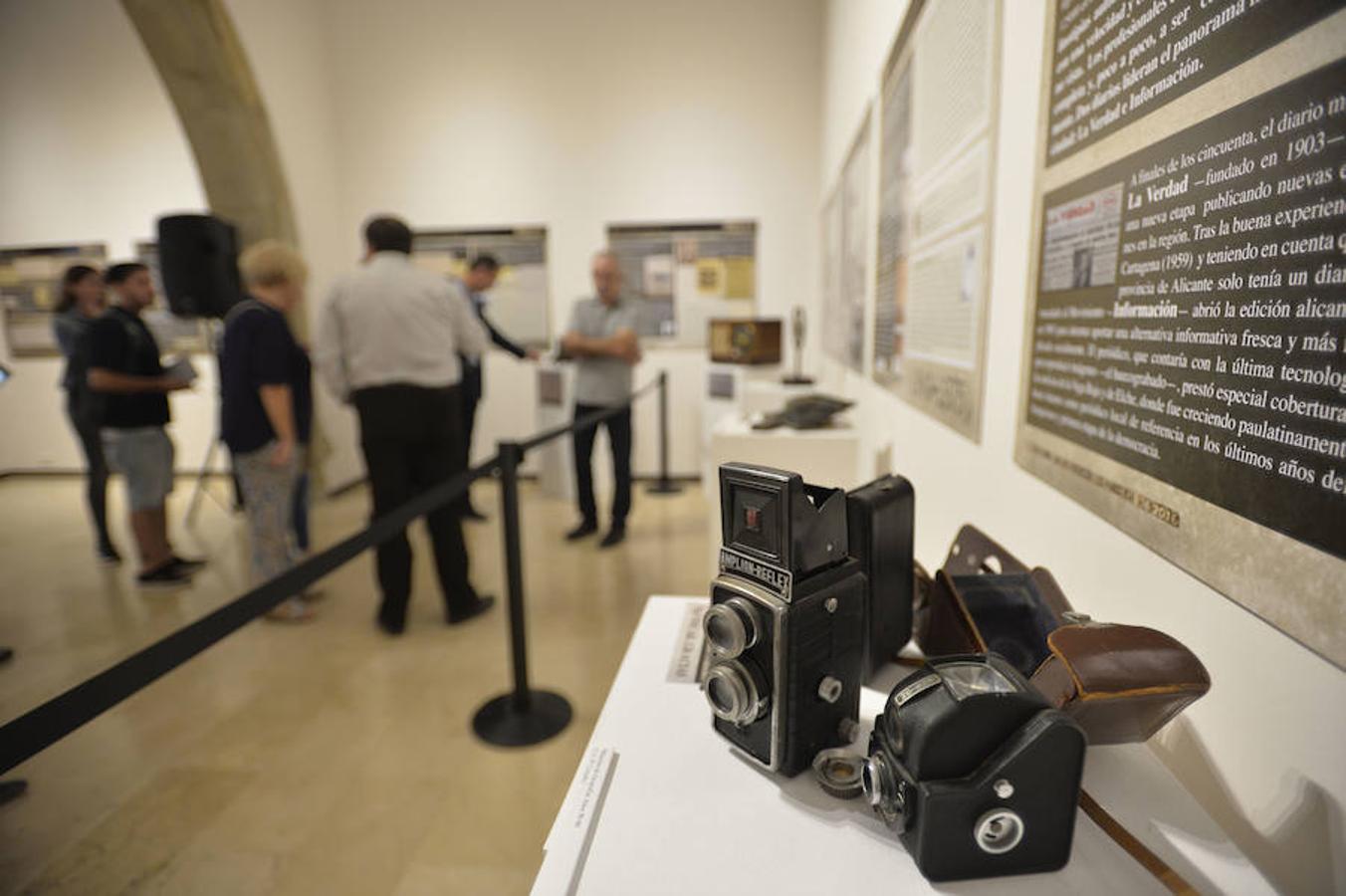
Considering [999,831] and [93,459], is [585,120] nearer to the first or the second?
[93,459]

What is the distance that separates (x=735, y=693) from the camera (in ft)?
2.06

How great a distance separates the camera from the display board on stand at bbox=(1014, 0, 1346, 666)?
16.8 inches

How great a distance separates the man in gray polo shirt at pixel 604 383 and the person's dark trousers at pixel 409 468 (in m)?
1.14

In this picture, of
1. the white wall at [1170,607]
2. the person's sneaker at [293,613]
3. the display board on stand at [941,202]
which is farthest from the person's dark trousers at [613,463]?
the white wall at [1170,607]

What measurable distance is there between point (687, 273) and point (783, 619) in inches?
182

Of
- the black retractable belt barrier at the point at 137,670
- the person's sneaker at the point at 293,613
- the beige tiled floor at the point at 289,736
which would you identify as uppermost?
the black retractable belt barrier at the point at 137,670

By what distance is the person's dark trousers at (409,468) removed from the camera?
2.46 meters

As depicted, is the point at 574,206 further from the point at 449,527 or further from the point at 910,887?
the point at 910,887

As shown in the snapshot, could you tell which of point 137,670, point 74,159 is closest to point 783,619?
point 137,670

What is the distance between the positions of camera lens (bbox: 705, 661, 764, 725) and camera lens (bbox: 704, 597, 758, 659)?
15mm

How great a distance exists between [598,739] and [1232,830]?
→ 0.59m

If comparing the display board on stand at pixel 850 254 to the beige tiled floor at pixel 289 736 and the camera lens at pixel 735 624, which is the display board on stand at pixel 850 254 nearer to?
the beige tiled floor at pixel 289 736

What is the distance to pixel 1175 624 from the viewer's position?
622 mm

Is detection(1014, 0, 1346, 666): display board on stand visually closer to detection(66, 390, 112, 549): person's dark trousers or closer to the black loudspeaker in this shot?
detection(66, 390, 112, 549): person's dark trousers
